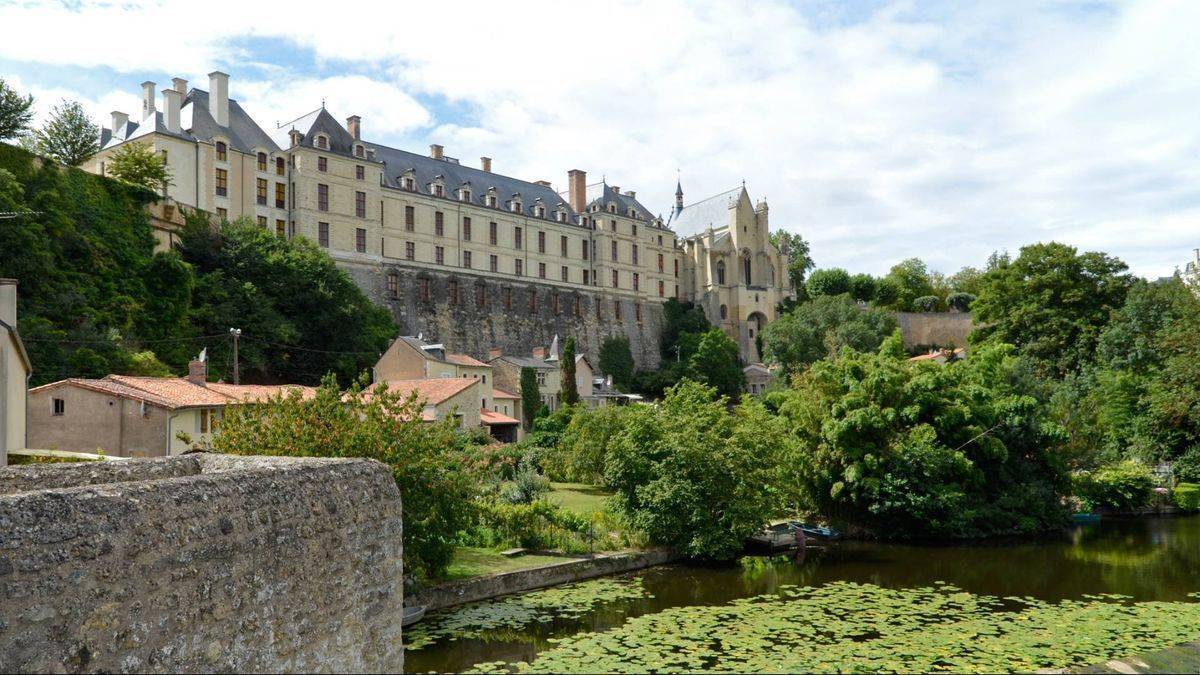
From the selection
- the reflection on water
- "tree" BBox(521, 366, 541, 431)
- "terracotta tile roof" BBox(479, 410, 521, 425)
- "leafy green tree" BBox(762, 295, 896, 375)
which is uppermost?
"leafy green tree" BBox(762, 295, 896, 375)

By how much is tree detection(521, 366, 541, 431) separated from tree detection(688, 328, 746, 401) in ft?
59.1

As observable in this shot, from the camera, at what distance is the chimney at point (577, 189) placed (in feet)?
235

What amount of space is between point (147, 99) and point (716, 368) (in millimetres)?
42031

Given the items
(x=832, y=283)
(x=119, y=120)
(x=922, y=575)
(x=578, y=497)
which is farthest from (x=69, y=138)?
(x=832, y=283)

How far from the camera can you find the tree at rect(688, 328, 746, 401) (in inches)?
2516

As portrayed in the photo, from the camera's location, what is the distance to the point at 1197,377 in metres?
32.9

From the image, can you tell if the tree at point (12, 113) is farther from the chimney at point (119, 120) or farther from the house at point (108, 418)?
the house at point (108, 418)

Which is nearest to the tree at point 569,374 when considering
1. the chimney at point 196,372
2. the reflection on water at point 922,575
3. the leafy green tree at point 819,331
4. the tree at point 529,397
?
the tree at point 529,397

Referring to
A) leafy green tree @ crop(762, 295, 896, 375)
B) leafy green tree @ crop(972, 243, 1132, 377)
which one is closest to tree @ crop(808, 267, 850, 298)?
leafy green tree @ crop(762, 295, 896, 375)

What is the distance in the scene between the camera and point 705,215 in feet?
270

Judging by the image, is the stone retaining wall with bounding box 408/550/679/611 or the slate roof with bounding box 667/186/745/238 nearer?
A: the stone retaining wall with bounding box 408/550/679/611

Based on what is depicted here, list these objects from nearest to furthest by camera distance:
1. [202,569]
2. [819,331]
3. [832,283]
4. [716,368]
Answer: [202,569] → [819,331] → [716,368] → [832,283]

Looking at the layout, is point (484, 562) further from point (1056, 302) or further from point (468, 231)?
point (468, 231)

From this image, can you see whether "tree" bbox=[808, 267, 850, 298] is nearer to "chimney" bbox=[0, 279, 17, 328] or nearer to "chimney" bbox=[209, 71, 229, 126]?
"chimney" bbox=[209, 71, 229, 126]
